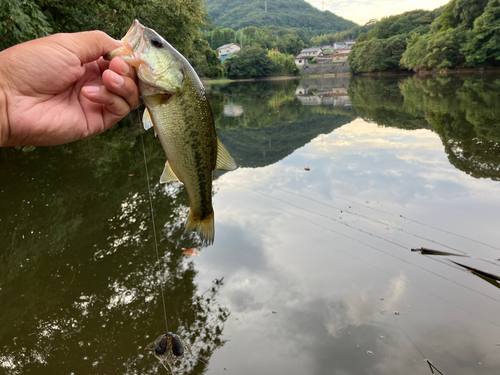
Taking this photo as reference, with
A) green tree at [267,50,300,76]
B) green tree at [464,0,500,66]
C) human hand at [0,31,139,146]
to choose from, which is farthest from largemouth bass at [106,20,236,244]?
green tree at [267,50,300,76]

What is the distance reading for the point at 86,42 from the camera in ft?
6.65

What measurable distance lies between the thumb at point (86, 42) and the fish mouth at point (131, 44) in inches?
6.7

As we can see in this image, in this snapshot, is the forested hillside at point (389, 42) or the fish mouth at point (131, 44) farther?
the forested hillside at point (389, 42)

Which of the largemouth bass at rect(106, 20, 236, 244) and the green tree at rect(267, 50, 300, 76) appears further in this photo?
the green tree at rect(267, 50, 300, 76)

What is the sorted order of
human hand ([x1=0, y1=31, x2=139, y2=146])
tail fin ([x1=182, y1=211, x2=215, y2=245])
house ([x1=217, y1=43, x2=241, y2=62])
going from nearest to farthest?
1. human hand ([x1=0, y1=31, x2=139, y2=146])
2. tail fin ([x1=182, y1=211, x2=215, y2=245])
3. house ([x1=217, y1=43, x2=241, y2=62])

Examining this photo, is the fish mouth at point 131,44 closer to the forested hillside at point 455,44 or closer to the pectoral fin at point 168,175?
the pectoral fin at point 168,175

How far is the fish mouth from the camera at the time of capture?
1809mm

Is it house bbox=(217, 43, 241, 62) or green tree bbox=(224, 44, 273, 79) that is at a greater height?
house bbox=(217, 43, 241, 62)

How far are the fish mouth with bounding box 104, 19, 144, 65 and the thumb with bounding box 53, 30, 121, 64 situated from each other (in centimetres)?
17

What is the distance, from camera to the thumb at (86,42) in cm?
202

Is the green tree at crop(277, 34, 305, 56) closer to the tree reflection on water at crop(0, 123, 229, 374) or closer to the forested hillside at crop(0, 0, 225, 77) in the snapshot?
the forested hillside at crop(0, 0, 225, 77)

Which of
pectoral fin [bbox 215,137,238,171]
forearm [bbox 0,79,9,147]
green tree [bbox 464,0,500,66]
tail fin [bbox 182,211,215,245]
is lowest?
tail fin [bbox 182,211,215,245]

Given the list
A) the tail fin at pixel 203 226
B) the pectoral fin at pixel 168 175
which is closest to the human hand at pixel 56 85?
the pectoral fin at pixel 168 175

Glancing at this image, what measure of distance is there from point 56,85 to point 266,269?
3619 millimetres
